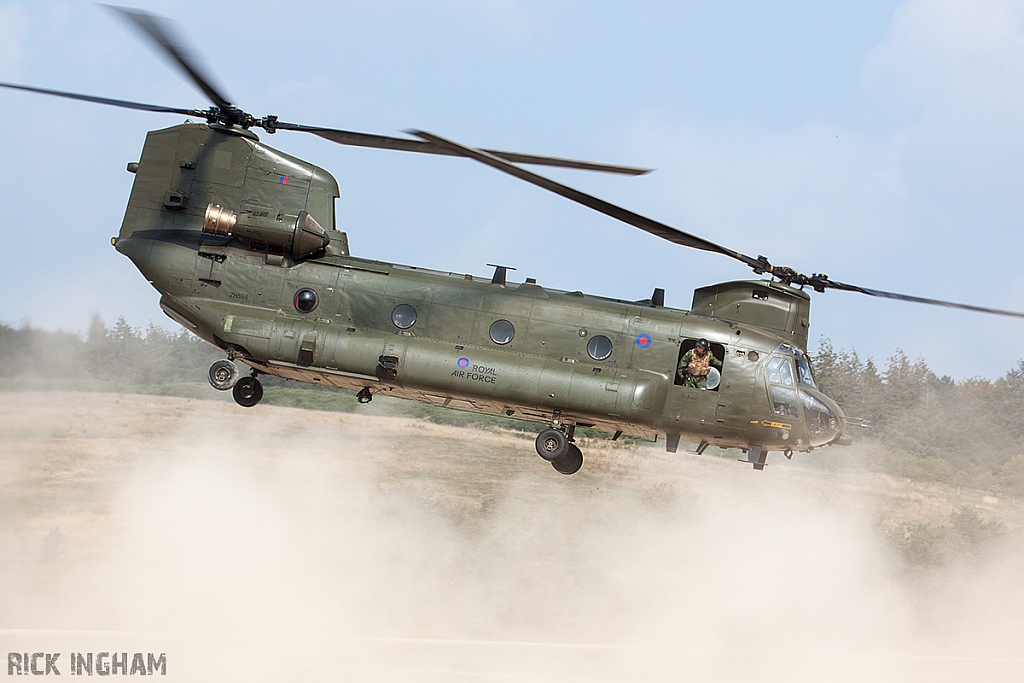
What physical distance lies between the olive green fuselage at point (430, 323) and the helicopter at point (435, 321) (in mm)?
22

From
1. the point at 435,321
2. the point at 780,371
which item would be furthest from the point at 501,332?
the point at 780,371

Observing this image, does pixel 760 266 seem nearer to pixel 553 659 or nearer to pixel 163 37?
pixel 163 37

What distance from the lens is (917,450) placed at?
40.7m

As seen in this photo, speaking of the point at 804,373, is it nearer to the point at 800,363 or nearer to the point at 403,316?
the point at 800,363

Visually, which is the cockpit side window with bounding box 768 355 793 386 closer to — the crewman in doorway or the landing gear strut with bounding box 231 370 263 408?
the crewman in doorway

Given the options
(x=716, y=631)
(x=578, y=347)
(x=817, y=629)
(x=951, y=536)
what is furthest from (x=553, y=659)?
(x=578, y=347)

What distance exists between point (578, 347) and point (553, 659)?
784 inches

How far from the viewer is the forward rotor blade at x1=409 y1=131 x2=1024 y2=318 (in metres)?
9.95

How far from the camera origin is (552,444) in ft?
43.1

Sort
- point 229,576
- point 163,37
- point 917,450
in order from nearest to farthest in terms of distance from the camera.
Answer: point 163,37, point 229,576, point 917,450

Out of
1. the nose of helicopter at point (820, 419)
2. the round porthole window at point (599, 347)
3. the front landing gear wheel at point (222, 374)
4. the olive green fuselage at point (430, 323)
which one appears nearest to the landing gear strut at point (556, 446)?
the olive green fuselage at point (430, 323)

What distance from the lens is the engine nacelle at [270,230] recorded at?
13773 mm

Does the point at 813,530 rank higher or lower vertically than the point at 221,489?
higher

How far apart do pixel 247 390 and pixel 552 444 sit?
15.7ft
